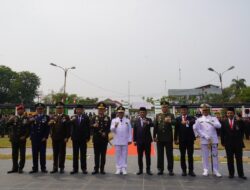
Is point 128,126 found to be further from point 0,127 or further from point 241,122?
point 0,127

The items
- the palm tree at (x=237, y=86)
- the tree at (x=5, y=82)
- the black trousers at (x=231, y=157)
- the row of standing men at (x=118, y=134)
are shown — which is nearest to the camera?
the black trousers at (x=231, y=157)

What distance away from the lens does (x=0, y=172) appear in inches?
339

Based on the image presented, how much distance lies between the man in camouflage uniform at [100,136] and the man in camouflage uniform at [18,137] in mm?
1930

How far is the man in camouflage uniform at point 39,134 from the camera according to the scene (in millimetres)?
8617

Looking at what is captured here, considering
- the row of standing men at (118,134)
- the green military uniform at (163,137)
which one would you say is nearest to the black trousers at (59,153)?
the row of standing men at (118,134)

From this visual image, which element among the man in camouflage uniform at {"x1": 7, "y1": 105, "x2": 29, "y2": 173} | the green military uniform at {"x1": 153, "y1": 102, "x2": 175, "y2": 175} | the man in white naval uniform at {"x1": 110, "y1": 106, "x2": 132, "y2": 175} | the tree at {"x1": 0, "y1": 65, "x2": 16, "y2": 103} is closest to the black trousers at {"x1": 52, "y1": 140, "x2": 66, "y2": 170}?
the man in camouflage uniform at {"x1": 7, "y1": 105, "x2": 29, "y2": 173}

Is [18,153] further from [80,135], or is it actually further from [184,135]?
[184,135]

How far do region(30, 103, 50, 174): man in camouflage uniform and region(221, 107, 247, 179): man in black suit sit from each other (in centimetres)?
491

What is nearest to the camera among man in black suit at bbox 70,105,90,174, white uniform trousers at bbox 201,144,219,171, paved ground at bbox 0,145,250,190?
paved ground at bbox 0,145,250,190

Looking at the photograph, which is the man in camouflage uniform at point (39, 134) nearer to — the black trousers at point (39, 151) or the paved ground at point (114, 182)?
the black trousers at point (39, 151)

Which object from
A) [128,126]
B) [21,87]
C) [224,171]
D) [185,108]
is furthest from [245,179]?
[21,87]

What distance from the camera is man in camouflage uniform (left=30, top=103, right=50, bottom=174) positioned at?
862 cm

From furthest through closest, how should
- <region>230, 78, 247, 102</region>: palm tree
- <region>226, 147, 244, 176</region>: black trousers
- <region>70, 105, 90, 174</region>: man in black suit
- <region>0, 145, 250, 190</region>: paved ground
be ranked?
<region>230, 78, 247, 102</region>: palm tree
<region>70, 105, 90, 174</region>: man in black suit
<region>226, 147, 244, 176</region>: black trousers
<region>0, 145, 250, 190</region>: paved ground

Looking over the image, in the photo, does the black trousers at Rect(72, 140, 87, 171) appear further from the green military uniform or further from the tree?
the tree
